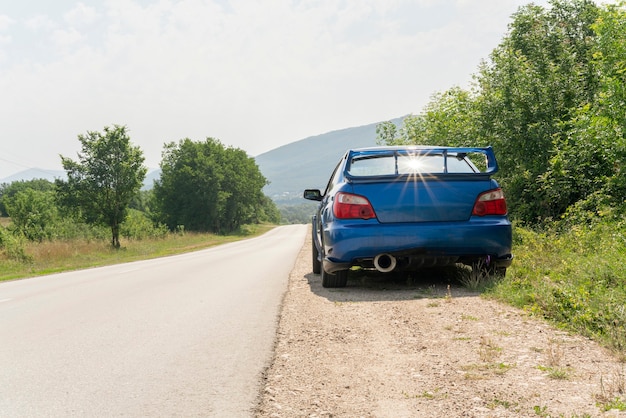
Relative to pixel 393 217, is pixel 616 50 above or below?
above

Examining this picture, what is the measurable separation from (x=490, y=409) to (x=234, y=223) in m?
79.5

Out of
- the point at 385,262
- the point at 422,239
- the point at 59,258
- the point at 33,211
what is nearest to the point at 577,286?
the point at 422,239

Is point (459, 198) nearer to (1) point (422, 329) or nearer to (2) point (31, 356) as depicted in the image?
(1) point (422, 329)

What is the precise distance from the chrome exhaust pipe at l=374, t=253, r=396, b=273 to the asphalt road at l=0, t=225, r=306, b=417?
1356 mm

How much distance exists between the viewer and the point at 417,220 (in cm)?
630

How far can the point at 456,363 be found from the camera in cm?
362

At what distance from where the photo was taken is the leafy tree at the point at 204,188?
71.7 m

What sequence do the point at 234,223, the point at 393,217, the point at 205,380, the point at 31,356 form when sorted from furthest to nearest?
the point at 234,223 < the point at 393,217 < the point at 31,356 < the point at 205,380

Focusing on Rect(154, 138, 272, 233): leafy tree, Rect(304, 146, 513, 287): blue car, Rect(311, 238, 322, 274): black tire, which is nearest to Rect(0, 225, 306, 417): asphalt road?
Rect(311, 238, 322, 274): black tire

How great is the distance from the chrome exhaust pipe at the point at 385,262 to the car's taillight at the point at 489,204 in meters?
1.17

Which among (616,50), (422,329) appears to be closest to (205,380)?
(422,329)

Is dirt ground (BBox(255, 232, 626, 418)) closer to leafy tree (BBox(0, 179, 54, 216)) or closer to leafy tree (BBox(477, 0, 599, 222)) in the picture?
leafy tree (BBox(477, 0, 599, 222))

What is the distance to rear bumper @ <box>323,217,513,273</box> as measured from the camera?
20.4 ft

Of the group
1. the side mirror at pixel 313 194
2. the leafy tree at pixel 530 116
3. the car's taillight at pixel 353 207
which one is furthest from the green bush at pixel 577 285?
the leafy tree at pixel 530 116
